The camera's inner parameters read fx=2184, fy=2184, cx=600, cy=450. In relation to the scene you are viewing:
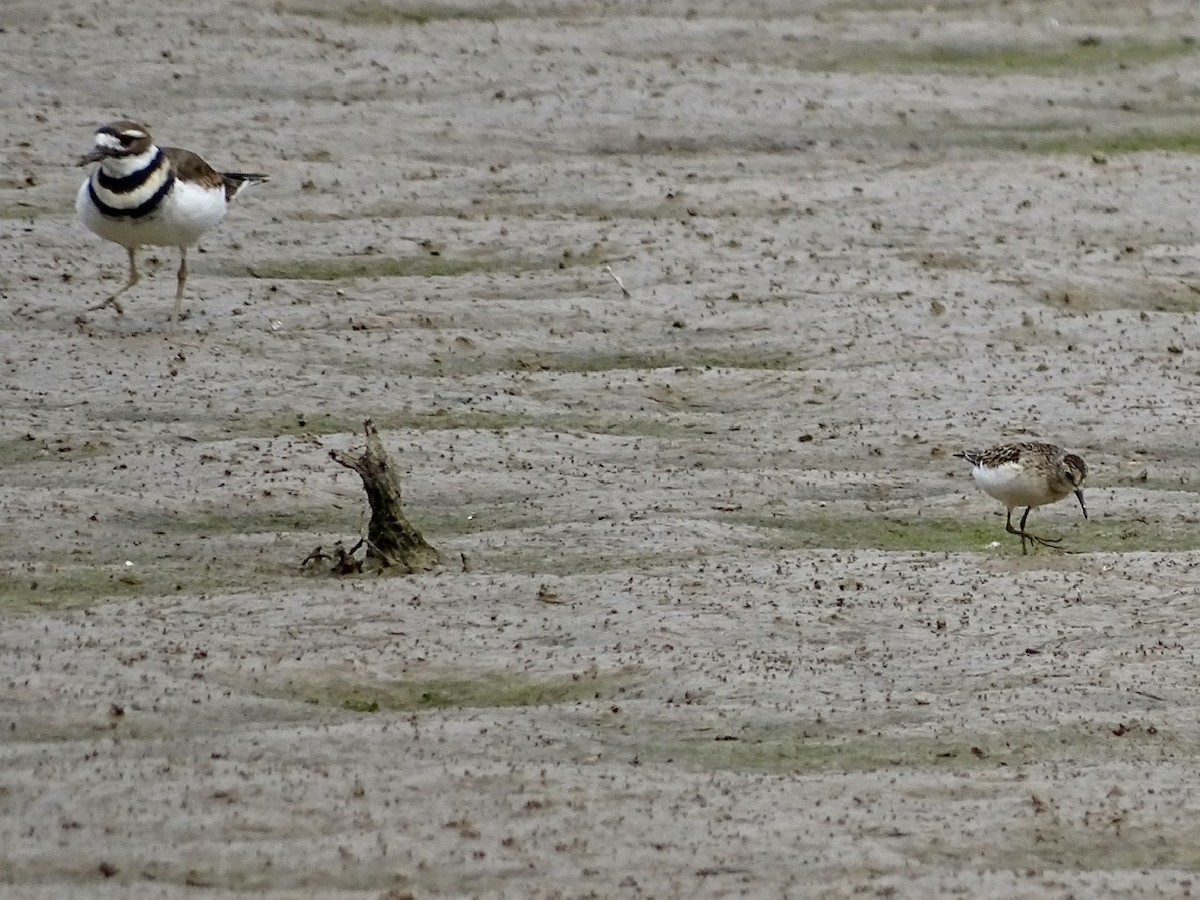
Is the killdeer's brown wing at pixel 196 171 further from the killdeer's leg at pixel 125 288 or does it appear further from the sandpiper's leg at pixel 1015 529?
the sandpiper's leg at pixel 1015 529

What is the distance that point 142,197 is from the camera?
9.91 m

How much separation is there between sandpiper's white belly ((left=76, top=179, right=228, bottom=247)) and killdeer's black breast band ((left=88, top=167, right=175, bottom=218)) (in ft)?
0.06

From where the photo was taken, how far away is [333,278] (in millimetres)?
10602

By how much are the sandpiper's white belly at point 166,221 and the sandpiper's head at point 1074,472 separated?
420 centimetres

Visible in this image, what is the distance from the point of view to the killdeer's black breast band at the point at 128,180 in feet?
32.7

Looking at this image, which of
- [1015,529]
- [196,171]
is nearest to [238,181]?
[196,171]

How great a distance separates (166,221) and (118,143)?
0.42 meters

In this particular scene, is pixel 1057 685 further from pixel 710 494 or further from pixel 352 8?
pixel 352 8

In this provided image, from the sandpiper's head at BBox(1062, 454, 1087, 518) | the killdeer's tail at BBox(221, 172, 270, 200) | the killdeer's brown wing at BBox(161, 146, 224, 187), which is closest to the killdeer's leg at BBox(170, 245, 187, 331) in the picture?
the killdeer's brown wing at BBox(161, 146, 224, 187)

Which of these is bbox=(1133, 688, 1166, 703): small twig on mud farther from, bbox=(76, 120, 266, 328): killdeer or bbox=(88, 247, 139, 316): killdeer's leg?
bbox=(88, 247, 139, 316): killdeer's leg

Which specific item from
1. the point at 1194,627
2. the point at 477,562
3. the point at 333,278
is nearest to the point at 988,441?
the point at 1194,627

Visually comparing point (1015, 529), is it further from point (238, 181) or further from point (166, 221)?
point (238, 181)

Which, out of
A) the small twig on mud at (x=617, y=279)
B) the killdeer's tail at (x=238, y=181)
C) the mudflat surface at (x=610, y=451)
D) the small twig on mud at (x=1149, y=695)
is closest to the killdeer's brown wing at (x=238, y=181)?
the killdeer's tail at (x=238, y=181)

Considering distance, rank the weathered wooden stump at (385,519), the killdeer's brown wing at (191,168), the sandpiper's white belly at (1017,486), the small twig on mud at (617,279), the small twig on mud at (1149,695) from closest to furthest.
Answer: the small twig on mud at (1149,695) → the weathered wooden stump at (385,519) → the sandpiper's white belly at (1017,486) → the killdeer's brown wing at (191,168) → the small twig on mud at (617,279)
